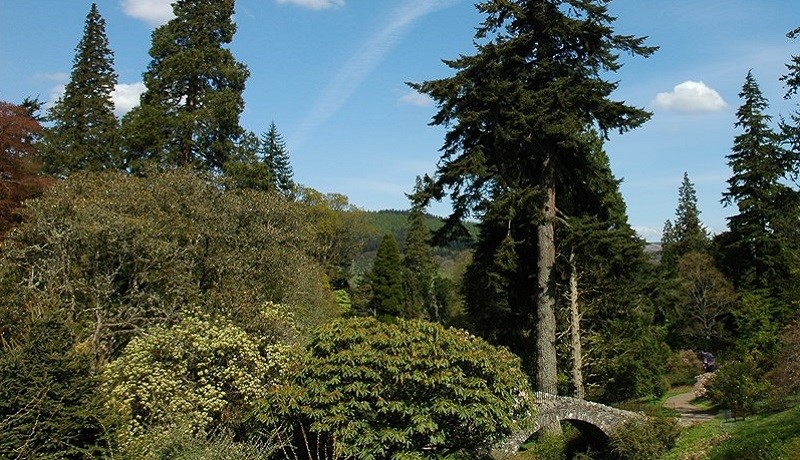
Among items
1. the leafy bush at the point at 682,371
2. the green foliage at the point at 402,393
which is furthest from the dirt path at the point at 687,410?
the green foliage at the point at 402,393

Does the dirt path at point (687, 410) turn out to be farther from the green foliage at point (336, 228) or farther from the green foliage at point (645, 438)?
the green foliage at point (336, 228)

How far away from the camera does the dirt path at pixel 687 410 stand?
17258 millimetres

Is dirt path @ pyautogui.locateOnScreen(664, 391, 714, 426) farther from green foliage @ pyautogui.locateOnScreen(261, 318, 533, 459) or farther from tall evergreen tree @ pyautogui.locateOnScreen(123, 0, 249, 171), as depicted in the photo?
tall evergreen tree @ pyautogui.locateOnScreen(123, 0, 249, 171)

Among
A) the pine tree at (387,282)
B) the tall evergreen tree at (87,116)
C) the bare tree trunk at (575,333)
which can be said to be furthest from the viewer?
the pine tree at (387,282)

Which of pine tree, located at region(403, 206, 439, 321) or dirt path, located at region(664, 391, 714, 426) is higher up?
pine tree, located at region(403, 206, 439, 321)

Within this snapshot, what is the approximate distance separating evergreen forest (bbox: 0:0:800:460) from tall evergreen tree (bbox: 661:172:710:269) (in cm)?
2099

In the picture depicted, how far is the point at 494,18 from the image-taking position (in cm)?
1817

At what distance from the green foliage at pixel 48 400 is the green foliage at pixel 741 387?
15.3 metres

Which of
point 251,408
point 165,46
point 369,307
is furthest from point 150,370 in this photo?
point 369,307

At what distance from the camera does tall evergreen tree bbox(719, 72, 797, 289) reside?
30734 millimetres

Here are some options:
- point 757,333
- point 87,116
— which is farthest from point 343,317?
point 87,116

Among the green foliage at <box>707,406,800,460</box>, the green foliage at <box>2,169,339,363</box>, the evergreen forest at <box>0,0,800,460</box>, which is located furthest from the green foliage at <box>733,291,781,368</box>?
the green foliage at <box>2,169,339,363</box>

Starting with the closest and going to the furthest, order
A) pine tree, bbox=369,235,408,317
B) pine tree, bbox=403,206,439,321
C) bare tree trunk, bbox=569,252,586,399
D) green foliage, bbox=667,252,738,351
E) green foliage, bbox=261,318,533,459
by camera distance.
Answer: green foliage, bbox=261,318,533,459, bare tree trunk, bbox=569,252,586,399, green foliage, bbox=667,252,738,351, pine tree, bbox=369,235,408,317, pine tree, bbox=403,206,439,321

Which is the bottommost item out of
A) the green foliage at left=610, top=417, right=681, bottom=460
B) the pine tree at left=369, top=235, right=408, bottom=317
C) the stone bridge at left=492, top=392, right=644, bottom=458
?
the green foliage at left=610, top=417, right=681, bottom=460
